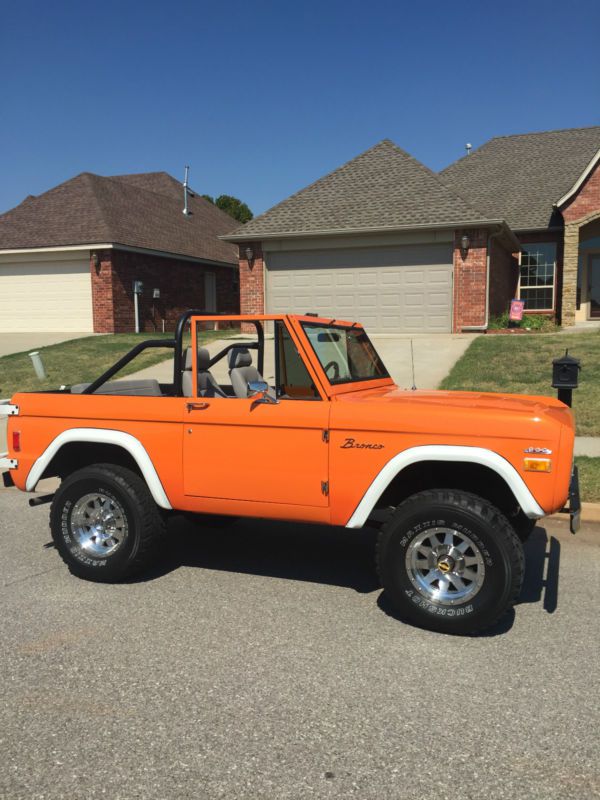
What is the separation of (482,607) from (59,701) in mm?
2260

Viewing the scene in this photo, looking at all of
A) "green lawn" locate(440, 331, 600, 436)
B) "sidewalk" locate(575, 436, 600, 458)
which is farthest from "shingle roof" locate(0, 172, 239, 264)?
"sidewalk" locate(575, 436, 600, 458)

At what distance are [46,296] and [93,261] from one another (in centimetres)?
241

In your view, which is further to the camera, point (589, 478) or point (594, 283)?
point (594, 283)

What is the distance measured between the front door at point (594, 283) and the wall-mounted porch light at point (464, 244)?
7.01 meters

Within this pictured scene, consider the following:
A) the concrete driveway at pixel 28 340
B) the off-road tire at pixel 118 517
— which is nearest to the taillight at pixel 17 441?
the off-road tire at pixel 118 517

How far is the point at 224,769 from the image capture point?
8.99ft

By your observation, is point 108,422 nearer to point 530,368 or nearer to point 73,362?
point 530,368

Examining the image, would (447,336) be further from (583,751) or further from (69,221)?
(583,751)

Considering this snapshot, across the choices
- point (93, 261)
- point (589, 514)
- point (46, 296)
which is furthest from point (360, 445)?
point (46, 296)

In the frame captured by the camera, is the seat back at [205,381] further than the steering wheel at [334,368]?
Yes

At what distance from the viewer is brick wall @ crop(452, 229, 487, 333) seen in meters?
18.2

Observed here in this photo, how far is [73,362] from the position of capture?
645 inches

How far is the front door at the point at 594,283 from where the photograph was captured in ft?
75.3

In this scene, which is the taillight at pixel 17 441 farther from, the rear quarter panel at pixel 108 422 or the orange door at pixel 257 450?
the orange door at pixel 257 450
